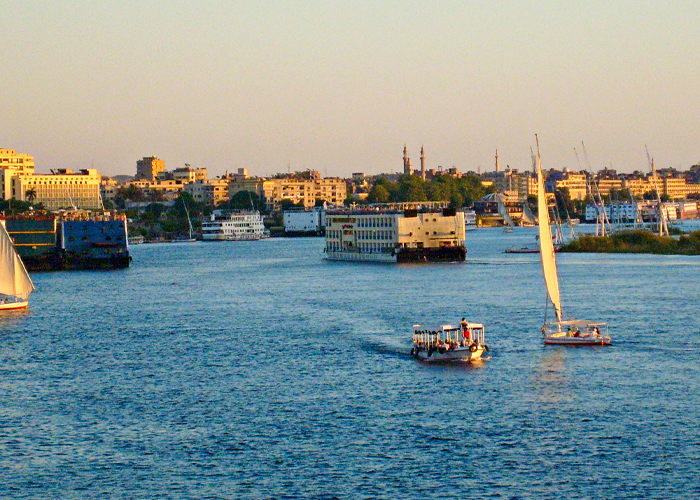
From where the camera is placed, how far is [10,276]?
212 feet

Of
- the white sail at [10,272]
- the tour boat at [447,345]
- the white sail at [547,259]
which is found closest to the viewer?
the tour boat at [447,345]

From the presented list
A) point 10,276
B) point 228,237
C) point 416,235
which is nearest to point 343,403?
point 10,276

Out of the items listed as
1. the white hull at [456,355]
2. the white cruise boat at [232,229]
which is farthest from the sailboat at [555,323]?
the white cruise boat at [232,229]

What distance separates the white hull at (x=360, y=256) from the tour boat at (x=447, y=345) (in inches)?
2292

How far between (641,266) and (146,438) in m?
69.6

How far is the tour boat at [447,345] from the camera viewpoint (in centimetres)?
4334

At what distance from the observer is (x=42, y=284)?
86625 millimetres

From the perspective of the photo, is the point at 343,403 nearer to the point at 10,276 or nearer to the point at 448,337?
the point at 448,337

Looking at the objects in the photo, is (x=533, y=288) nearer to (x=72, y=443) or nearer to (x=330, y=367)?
(x=330, y=367)

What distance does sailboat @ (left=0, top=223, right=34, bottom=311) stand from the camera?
63.9 metres

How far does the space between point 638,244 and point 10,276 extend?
72379mm

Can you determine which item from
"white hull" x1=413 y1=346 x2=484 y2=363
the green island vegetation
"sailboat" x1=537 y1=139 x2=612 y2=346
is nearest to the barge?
the green island vegetation

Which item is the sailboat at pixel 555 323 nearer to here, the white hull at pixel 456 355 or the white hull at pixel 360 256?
the white hull at pixel 456 355

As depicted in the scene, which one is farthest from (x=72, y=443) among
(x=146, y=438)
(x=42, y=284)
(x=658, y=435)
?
(x=42, y=284)
